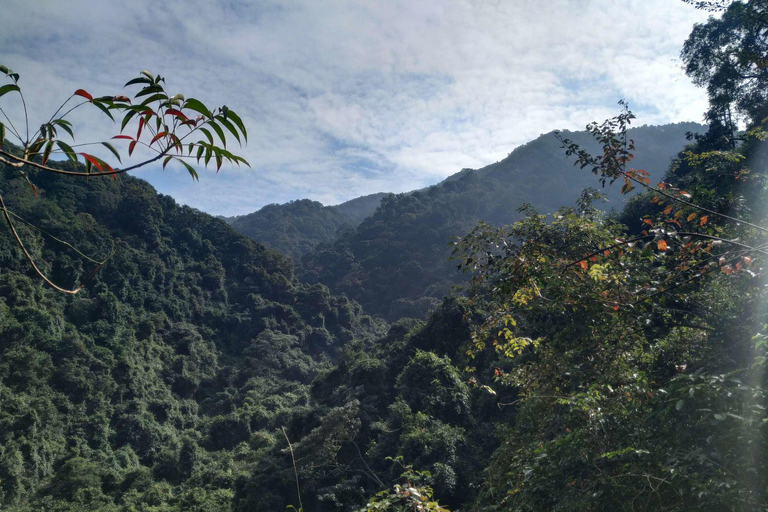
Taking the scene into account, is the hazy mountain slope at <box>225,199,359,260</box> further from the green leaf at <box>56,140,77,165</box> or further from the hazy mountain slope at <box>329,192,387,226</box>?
the green leaf at <box>56,140,77,165</box>

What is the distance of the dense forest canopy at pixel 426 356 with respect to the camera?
225cm

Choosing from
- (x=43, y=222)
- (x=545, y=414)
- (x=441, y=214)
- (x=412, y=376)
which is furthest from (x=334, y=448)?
(x=441, y=214)

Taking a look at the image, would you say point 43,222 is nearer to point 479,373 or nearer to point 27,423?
point 27,423

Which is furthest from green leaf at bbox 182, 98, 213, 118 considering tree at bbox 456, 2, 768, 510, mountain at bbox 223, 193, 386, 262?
mountain at bbox 223, 193, 386, 262

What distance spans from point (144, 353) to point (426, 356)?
64.4 feet

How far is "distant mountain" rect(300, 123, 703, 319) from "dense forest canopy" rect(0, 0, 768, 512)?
722 mm

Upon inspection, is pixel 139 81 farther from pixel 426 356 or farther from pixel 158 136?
pixel 426 356

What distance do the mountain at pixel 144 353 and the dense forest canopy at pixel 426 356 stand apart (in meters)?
0.13

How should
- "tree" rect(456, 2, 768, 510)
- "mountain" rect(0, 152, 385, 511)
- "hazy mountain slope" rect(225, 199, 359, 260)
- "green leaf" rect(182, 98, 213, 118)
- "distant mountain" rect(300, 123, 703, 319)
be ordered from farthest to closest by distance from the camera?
"hazy mountain slope" rect(225, 199, 359, 260)
"distant mountain" rect(300, 123, 703, 319)
"mountain" rect(0, 152, 385, 511)
"tree" rect(456, 2, 768, 510)
"green leaf" rect(182, 98, 213, 118)

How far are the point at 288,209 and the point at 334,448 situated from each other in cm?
7139

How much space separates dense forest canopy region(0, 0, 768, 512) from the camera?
2.25 meters

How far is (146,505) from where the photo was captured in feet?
49.4

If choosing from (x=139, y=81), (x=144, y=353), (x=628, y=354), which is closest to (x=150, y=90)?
(x=139, y=81)

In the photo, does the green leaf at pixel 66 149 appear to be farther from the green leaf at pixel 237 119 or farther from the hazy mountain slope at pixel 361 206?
the hazy mountain slope at pixel 361 206
